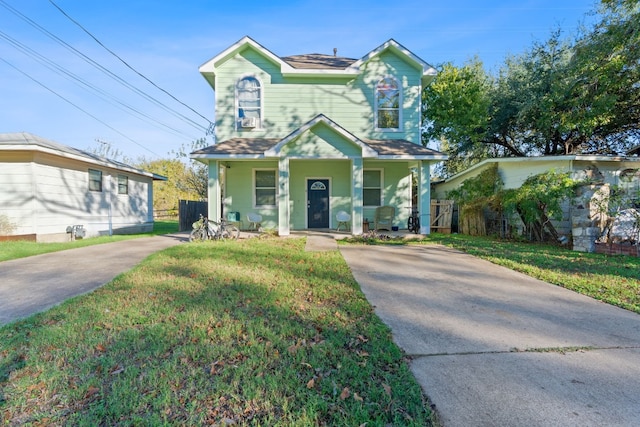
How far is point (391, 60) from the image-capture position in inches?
500

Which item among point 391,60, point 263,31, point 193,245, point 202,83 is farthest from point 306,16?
point 193,245

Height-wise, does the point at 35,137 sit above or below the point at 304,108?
below

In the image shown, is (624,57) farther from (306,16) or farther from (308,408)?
(308,408)

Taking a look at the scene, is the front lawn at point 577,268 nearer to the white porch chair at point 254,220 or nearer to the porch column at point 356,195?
the porch column at point 356,195

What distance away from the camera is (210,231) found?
10.6 meters

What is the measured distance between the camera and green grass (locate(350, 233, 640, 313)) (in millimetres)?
4910

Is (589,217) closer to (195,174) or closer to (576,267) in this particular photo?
(576,267)

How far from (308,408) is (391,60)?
13127 mm

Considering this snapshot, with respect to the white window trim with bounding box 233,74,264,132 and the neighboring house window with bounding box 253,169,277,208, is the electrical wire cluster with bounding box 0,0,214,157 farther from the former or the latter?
the neighboring house window with bounding box 253,169,277,208

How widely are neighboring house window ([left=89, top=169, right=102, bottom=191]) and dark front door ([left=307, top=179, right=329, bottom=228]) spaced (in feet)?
28.6

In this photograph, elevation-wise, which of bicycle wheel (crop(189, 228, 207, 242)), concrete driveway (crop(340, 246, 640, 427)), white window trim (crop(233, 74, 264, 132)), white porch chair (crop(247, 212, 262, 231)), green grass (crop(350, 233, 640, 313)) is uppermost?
white window trim (crop(233, 74, 264, 132))

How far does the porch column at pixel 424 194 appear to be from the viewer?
37.8 ft

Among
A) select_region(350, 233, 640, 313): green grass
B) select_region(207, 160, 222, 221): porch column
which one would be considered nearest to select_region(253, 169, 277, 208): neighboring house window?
select_region(207, 160, 222, 221): porch column

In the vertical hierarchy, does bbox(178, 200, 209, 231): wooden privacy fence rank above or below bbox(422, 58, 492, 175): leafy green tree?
below
